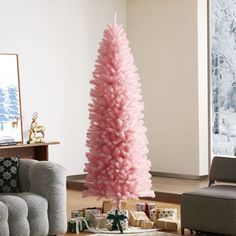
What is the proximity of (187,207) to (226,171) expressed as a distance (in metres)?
0.59

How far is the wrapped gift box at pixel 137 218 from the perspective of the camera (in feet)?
18.2

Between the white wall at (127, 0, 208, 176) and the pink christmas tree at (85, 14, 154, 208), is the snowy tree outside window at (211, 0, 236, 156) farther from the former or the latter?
the pink christmas tree at (85, 14, 154, 208)

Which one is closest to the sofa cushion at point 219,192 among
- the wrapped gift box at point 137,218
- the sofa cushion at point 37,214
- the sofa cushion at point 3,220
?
the wrapped gift box at point 137,218

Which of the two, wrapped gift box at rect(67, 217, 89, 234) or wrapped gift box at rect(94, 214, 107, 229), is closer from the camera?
wrapped gift box at rect(67, 217, 89, 234)

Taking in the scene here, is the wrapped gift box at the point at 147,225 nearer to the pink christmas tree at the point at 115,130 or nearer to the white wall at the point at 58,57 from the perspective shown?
the pink christmas tree at the point at 115,130

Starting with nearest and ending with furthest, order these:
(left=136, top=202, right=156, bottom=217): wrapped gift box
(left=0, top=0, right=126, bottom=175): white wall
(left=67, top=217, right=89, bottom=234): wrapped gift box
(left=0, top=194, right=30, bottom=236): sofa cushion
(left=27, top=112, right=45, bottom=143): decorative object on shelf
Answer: (left=0, top=194, right=30, bottom=236): sofa cushion → (left=67, top=217, right=89, bottom=234): wrapped gift box → (left=136, top=202, right=156, bottom=217): wrapped gift box → (left=27, top=112, right=45, bottom=143): decorative object on shelf → (left=0, top=0, right=126, bottom=175): white wall

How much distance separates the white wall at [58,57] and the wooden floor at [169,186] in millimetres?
483

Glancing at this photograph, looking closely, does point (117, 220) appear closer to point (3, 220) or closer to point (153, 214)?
point (153, 214)

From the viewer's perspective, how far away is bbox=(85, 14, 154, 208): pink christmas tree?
5.52 m

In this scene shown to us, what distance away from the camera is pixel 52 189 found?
197 inches

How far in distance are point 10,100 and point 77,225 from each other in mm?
2631

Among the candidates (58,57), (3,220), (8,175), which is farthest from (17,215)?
(58,57)

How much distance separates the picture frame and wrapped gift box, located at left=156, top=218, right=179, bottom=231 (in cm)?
262

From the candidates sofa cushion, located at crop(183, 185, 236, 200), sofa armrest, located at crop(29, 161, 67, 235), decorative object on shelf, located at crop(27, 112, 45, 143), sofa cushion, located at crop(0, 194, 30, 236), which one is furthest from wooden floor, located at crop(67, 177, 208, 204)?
sofa cushion, located at crop(0, 194, 30, 236)
